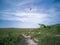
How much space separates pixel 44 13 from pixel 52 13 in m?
0.11

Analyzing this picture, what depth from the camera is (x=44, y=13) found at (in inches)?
68.5

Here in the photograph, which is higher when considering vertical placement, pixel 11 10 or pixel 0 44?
pixel 11 10

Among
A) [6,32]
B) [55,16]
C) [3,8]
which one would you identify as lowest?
[6,32]

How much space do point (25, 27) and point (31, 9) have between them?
250 millimetres

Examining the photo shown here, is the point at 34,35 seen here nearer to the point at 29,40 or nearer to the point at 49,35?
the point at 29,40

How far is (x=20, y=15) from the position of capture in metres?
1.73

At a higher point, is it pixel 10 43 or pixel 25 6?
pixel 25 6

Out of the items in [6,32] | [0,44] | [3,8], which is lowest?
[0,44]

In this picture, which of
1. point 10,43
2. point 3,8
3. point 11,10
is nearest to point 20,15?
point 11,10

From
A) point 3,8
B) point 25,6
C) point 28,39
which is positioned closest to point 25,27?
point 28,39

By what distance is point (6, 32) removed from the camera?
1.71 m

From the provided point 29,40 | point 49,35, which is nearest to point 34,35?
point 29,40

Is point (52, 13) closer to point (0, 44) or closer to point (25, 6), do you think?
point (25, 6)

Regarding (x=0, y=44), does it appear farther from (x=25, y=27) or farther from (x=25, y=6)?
(x=25, y=6)
